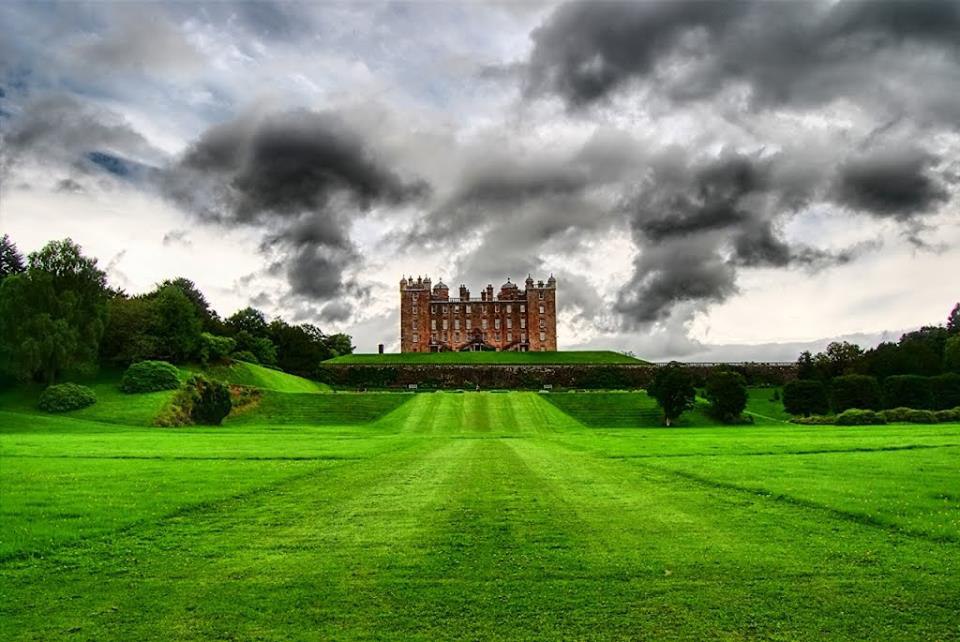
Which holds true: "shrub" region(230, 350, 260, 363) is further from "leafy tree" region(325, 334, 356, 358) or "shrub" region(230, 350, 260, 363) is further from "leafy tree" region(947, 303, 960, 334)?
"leafy tree" region(947, 303, 960, 334)

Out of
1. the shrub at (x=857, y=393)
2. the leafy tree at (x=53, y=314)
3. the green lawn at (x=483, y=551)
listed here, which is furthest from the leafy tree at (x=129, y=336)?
the shrub at (x=857, y=393)

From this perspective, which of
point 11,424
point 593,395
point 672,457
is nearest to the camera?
point 672,457

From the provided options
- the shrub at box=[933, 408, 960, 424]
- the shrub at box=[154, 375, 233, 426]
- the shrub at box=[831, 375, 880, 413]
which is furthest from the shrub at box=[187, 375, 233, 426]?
the shrub at box=[933, 408, 960, 424]

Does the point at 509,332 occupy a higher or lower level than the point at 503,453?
higher

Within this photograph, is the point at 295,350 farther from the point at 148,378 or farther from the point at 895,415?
the point at 895,415

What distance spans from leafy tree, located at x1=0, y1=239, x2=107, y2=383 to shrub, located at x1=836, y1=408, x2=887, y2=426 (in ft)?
199

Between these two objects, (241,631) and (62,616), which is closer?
(241,631)

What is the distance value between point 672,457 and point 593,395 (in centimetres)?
4717

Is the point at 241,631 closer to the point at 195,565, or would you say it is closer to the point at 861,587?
the point at 195,565

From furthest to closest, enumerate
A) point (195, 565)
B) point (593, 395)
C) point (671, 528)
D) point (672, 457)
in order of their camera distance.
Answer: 1. point (593, 395)
2. point (672, 457)
3. point (671, 528)
4. point (195, 565)

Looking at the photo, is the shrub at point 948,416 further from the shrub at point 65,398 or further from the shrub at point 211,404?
the shrub at point 65,398

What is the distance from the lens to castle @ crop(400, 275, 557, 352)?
14112cm

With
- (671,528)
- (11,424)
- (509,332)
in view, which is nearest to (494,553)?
(671,528)

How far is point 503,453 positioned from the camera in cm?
2880
